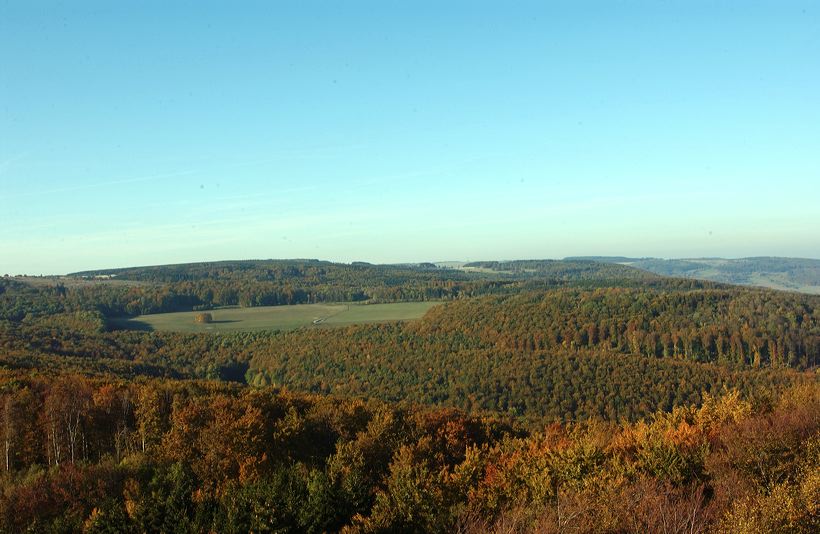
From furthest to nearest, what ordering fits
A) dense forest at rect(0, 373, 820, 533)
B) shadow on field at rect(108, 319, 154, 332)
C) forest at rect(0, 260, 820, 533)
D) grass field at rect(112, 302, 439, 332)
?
grass field at rect(112, 302, 439, 332)
shadow on field at rect(108, 319, 154, 332)
forest at rect(0, 260, 820, 533)
dense forest at rect(0, 373, 820, 533)

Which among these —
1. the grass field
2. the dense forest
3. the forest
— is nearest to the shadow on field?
the grass field

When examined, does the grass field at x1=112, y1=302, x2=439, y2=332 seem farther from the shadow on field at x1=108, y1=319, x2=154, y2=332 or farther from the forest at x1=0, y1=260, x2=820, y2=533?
the forest at x1=0, y1=260, x2=820, y2=533

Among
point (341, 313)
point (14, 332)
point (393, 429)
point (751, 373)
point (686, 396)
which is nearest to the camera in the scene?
point (393, 429)

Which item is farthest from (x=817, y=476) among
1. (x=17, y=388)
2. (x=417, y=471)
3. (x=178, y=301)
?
(x=178, y=301)

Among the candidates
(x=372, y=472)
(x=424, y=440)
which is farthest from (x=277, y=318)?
(x=372, y=472)

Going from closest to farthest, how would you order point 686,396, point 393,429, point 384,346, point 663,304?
point 393,429, point 686,396, point 384,346, point 663,304

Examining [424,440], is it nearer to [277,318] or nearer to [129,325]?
[277,318]

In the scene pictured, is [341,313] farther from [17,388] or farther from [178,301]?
[17,388]

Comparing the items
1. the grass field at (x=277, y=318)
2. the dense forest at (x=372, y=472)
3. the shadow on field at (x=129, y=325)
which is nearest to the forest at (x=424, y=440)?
the dense forest at (x=372, y=472)
